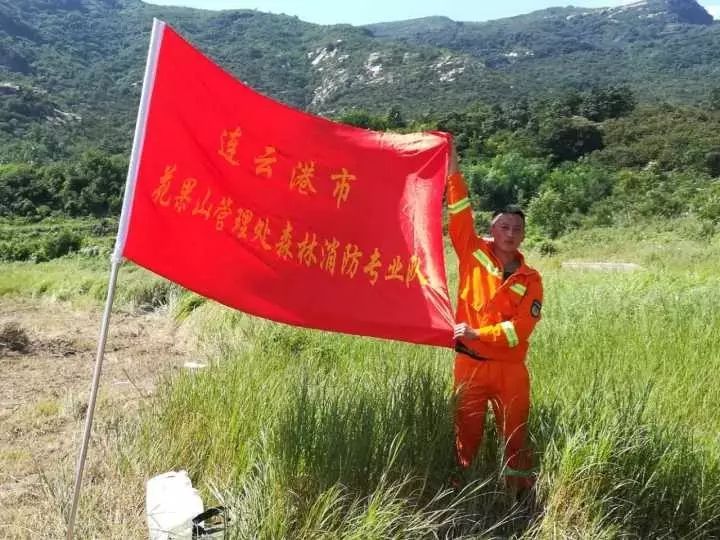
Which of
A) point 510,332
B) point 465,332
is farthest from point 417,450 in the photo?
point 510,332

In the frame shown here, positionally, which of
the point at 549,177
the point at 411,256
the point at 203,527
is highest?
the point at 411,256

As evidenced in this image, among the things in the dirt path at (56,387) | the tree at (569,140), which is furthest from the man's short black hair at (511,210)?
the tree at (569,140)

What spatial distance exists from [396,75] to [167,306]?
133 m

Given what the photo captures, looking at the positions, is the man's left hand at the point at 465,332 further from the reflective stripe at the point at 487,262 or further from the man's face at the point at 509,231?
the man's face at the point at 509,231

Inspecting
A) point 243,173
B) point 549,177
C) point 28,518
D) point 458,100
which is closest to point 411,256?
point 243,173

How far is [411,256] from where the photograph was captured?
10.4ft

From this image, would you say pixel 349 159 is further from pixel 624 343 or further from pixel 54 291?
pixel 54 291

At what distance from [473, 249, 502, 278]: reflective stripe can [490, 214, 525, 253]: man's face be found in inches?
3.6

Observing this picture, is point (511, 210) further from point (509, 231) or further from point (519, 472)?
point (519, 472)

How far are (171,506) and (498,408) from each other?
5.01 ft

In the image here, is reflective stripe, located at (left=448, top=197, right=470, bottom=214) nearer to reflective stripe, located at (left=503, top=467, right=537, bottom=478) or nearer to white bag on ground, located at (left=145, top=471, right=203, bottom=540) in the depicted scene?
reflective stripe, located at (left=503, top=467, right=537, bottom=478)

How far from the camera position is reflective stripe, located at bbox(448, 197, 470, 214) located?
3.21m

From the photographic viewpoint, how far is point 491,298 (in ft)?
9.82

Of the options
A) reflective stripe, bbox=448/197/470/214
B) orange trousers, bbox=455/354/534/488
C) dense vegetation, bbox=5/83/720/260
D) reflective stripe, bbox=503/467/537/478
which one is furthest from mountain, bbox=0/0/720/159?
reflective stripe, bbox=503/467/537/478
